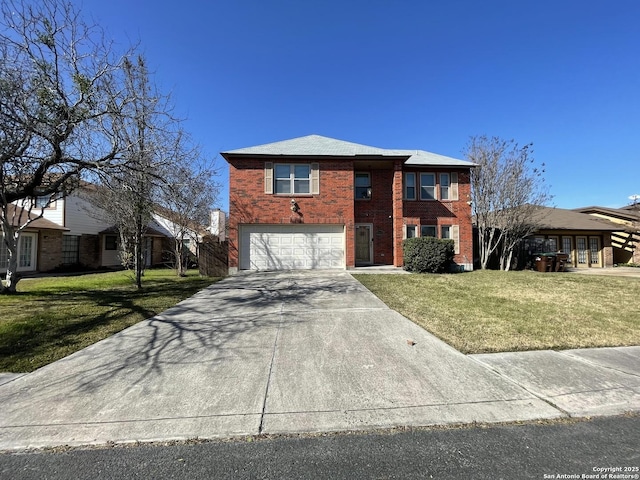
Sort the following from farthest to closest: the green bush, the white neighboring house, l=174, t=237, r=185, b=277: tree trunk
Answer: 1. the white neighboring house
2. l=174, t=237, r=185, b=277: tree trunk
3. the green bush

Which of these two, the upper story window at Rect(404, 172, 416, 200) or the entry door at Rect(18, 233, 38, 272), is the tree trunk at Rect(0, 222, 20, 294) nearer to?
the entry door at Rect(18, 233, 38, 272)

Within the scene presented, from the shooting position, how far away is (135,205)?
9.70m

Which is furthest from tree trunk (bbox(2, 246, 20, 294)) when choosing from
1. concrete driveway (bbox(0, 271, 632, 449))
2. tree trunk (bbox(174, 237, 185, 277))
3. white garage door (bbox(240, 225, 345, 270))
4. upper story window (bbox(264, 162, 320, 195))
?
upper story window (bbox(264, 162, 320, 195))

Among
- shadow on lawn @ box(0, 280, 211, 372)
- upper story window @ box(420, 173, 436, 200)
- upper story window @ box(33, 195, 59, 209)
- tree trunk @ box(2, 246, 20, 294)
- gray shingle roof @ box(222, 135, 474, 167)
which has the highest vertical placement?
gray shingle roof @ box(222, 135, 474, 167)

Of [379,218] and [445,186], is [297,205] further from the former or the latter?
[445,186]

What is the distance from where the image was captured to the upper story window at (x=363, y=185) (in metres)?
17.0

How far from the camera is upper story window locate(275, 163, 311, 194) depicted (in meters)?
15.0

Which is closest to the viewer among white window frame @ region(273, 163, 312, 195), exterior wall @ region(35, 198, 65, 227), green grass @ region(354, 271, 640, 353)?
green grass @ region(354, 271, 640, 353)

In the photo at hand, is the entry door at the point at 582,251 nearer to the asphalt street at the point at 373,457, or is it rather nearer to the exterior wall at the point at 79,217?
the asphalt street at the point at 373,457

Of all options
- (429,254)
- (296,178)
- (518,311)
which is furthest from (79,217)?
(518,311)

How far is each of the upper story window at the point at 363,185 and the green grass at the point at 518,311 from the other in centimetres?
669

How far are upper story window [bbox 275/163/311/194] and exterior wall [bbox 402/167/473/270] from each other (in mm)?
5655

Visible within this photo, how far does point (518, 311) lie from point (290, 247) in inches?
398

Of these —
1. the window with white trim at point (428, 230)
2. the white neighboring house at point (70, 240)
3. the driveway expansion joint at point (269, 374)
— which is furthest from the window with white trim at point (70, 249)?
the window with white trim at point (428, 230)
